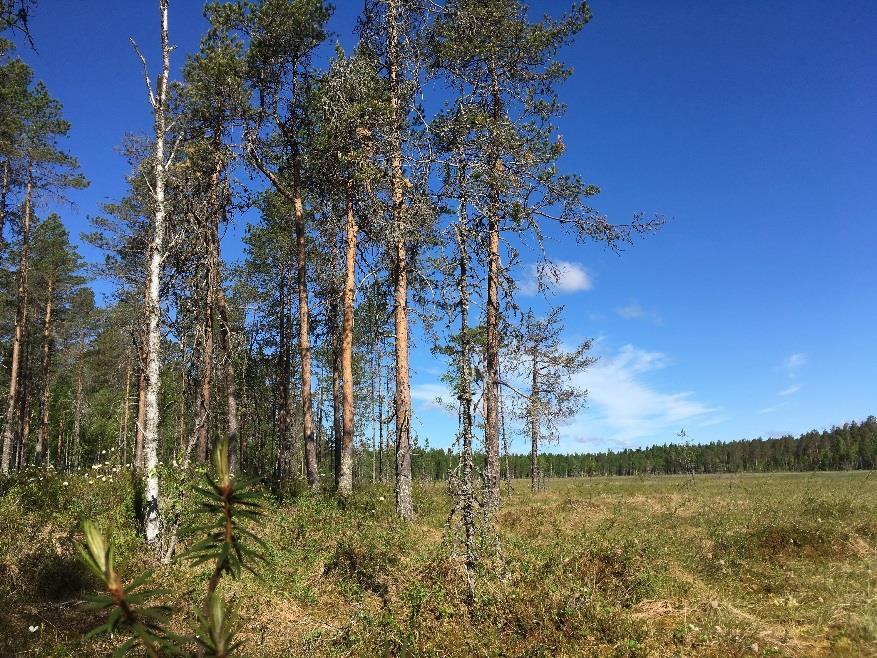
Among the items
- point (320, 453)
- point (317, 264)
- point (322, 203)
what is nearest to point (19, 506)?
point (322, 203)

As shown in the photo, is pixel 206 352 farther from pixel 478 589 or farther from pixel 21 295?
pixel 478 589

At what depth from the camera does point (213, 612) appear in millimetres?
1174

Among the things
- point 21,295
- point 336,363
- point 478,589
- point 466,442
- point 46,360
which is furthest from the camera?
point 46,360

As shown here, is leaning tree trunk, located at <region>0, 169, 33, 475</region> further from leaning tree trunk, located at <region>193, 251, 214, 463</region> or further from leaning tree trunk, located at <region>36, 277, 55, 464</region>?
leaning tree trunk, located at <region>193, 251, 214, 463</region>

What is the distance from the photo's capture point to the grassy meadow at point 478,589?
5.50 m

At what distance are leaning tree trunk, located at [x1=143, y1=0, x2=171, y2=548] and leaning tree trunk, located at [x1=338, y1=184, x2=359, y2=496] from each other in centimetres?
583

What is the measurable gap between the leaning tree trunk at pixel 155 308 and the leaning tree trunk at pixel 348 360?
230 inches

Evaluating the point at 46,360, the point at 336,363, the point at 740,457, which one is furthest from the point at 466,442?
the point at 740,457

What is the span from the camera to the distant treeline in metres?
94.9

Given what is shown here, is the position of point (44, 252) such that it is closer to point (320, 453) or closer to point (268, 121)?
point (268, 121)

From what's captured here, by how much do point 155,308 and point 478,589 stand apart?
272 inches

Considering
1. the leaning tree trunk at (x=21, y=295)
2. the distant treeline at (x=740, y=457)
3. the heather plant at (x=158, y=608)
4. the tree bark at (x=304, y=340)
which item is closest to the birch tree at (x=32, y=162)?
the leaning tree trunk at (x=21, y=295)

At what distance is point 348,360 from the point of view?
14.9 m

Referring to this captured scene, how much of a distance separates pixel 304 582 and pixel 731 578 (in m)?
7.22
